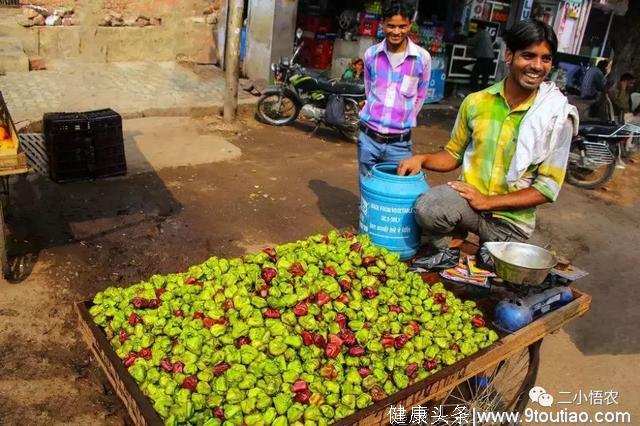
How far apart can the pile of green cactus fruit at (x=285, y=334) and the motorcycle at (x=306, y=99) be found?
6.36 m

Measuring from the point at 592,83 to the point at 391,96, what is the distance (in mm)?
15436

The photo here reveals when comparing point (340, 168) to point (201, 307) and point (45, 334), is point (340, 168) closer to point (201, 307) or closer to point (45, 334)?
point (45, 334)

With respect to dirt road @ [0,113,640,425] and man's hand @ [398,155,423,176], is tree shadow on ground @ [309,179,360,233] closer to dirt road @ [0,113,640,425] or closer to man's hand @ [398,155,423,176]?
dirt road @ [0,113,640,425]

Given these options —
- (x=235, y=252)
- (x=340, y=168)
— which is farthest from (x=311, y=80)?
(x=235, y=252)

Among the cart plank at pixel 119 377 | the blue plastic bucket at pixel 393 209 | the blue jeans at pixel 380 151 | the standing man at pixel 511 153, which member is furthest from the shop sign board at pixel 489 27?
the cart plank at pixel 119 377

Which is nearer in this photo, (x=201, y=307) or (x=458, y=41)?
(x=201, y=307)

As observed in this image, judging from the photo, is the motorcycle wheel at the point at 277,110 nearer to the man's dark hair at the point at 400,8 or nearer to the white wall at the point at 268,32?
the white wall at the point at 268,32

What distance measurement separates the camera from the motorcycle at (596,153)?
836cm

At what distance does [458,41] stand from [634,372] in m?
11.5

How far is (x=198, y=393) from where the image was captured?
2.15 m

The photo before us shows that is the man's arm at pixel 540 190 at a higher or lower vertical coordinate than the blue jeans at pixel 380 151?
higher

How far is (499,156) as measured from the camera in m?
3.39

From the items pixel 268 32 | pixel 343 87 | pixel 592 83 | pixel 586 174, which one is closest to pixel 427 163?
pixel 343 87

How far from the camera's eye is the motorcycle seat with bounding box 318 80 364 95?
9.09 meters
